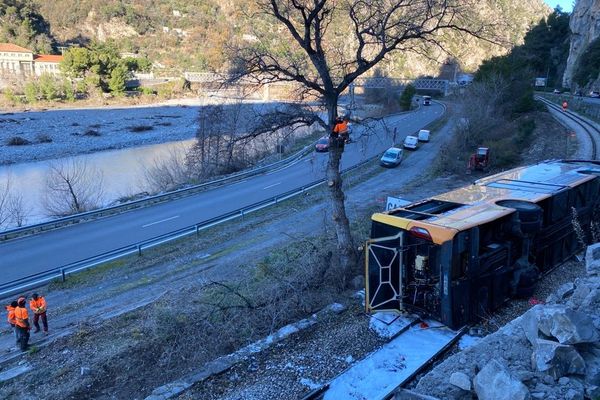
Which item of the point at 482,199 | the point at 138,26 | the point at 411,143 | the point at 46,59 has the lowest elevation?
the point at 411,143

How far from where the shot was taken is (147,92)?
103750 millimetres

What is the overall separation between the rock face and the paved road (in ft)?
163

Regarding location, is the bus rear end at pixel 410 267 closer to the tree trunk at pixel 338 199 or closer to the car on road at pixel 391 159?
the tree trunk at pixel 338 199

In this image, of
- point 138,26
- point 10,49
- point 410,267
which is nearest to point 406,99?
point 410,267

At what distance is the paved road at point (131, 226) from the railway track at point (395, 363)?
6344 millimetres

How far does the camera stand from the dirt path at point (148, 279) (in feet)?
30.4

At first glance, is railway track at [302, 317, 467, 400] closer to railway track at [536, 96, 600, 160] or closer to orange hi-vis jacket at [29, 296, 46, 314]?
orange hi-vis jacket at [29, 296, 46, 314]

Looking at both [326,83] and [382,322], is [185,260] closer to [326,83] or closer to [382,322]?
[326,83]

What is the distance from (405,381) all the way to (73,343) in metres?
7.67

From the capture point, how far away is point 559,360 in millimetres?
4859

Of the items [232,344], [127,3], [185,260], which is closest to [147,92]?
[185,260]

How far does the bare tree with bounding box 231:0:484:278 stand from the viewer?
432 inches

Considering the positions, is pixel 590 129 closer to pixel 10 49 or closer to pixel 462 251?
pixel 462 251

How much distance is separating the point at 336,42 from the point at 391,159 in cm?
2105
